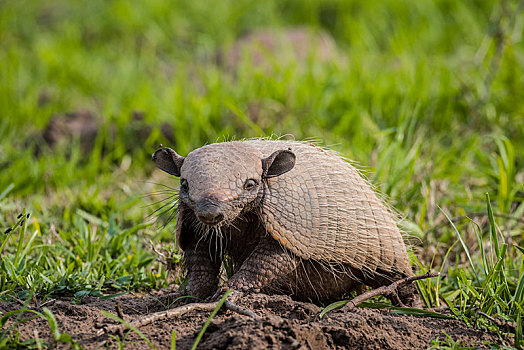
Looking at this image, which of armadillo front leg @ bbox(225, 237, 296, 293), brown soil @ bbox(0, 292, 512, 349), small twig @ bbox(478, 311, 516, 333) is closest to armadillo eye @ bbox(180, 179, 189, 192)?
armadillo front leg @ bbox(225, 237, 296, 293)

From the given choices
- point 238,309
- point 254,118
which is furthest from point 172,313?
point 254,118

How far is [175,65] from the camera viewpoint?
9016 millimetres

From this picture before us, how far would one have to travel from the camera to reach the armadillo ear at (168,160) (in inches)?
121

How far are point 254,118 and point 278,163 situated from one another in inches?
139

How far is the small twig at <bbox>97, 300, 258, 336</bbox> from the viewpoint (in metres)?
2.66

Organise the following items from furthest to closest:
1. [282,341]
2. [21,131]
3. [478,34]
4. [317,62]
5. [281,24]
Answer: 1. [281,24]
2. [478,34]
3. [317,62]
4. [21,131]
5. [282,341]

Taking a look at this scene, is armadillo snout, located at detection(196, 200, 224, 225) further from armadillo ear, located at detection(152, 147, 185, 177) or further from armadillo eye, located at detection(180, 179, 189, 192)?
armadillo ear, located at detection(152, 147, 185, 177)

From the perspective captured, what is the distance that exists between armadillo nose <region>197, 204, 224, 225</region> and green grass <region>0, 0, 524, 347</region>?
71cm

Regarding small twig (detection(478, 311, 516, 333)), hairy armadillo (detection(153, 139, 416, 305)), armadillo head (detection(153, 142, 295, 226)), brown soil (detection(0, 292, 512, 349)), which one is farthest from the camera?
small twig (detection(478, 311, 516, 333))

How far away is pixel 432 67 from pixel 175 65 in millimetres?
3734

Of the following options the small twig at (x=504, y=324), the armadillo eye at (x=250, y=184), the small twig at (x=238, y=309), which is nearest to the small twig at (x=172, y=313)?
the small twig at (x=238, y=309)

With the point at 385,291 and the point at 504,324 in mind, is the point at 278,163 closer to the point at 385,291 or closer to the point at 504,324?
the point at 385,291

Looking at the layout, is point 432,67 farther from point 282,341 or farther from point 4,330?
point 4,330

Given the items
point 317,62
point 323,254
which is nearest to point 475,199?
point 323,254
